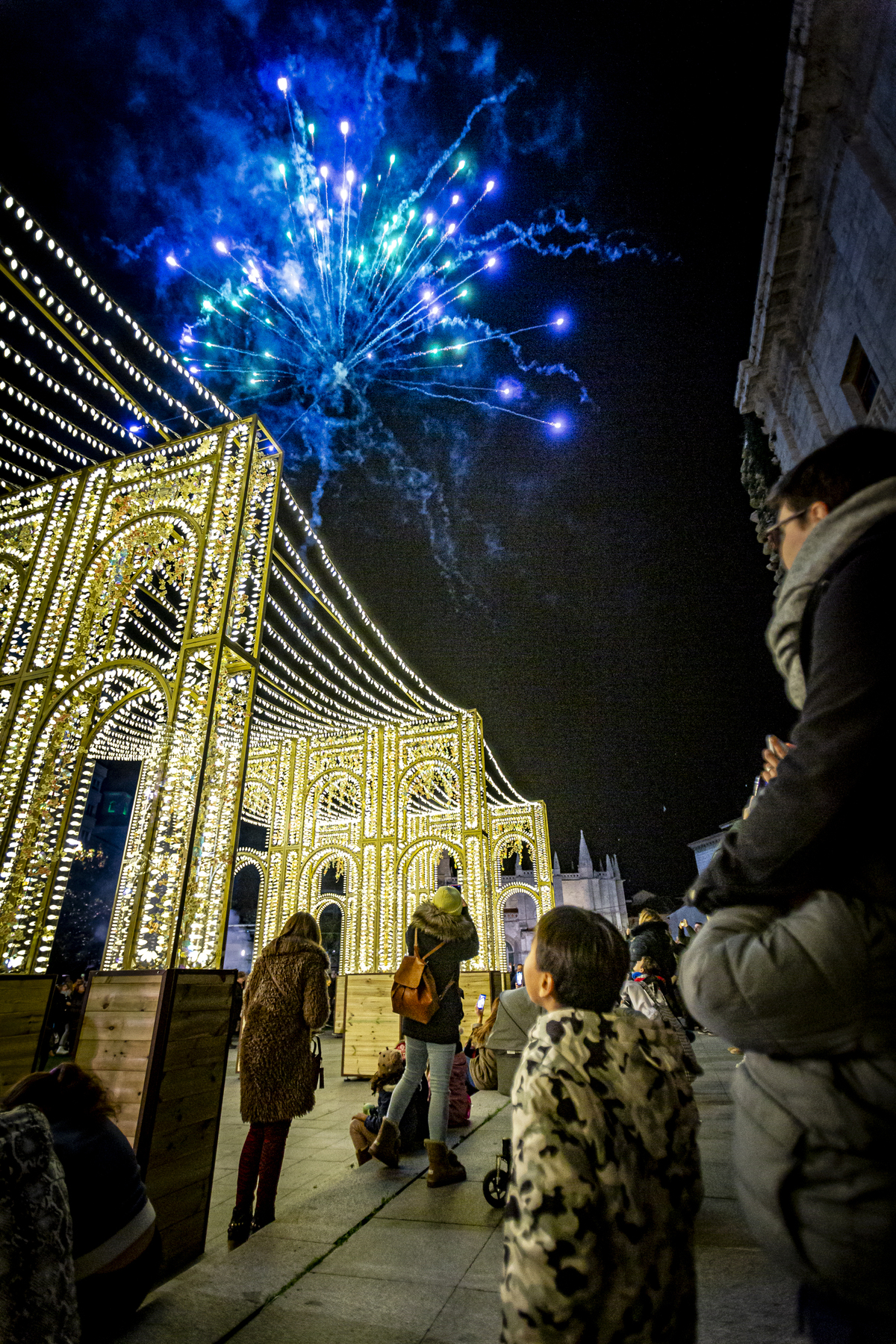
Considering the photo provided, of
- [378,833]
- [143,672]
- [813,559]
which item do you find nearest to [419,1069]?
[813,559]

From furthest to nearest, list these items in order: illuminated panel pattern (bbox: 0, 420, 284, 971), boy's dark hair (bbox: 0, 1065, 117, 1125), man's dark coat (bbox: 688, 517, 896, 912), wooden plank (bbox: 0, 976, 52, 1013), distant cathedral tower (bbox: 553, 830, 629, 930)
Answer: distant cathedral tower (bbox: 553, 830, 629, 930)
illuminated panel pattern (bbox: 0, 420, 284, 971)
wooden plank (bbox: 0, 976, 52, 1013)
boy's dark hair (bbox: 0, 1065, 117, 1125)
man's dark coat (bbox: 688, 517, 896, 912)

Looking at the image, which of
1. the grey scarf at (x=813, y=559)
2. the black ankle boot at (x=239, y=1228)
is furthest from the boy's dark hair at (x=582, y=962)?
the black ankle boot at (x=239, y=1228)

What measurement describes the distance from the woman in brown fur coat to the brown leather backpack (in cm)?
47

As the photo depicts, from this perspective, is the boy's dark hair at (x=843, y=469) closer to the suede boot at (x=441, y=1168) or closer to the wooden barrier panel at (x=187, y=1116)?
the suede boot at (x=441, y=1168)

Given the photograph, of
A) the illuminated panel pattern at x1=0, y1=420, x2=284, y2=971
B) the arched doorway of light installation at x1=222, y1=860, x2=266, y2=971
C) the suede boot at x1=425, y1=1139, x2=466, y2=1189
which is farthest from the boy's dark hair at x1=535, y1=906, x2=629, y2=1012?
the arched doorway of light installation at x1=222, y1=860, x2=266, y2=971

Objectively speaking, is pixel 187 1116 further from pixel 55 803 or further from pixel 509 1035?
pixel 55 803

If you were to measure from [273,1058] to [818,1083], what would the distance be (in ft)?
12.4

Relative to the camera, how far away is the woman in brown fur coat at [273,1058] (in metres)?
3.65

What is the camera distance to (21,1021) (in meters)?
4.84

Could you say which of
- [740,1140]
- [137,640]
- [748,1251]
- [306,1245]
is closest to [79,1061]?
[306,1245]

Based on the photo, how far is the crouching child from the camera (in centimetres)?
119

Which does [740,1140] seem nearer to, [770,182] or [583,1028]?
[583,1028]

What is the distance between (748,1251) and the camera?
2492mm

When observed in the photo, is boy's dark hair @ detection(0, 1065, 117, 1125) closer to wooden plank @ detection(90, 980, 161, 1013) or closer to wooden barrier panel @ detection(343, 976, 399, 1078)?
wooden plank @ detection(90, 980, 161, 1013)
